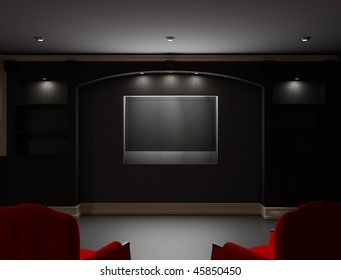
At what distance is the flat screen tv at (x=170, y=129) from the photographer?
235 inches

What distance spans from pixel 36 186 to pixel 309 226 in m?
4.72

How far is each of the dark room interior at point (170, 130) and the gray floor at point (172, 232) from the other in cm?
6

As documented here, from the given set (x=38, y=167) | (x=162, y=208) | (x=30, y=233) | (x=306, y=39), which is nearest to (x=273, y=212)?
(x=162, y=208)

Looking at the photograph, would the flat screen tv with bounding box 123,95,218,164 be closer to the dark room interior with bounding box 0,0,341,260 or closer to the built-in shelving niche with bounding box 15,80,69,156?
the dark room interior with bounding box 0,0,341,260

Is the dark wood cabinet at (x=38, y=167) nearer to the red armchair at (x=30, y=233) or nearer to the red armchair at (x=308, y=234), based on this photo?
the red armchair at (x=30, y=233)

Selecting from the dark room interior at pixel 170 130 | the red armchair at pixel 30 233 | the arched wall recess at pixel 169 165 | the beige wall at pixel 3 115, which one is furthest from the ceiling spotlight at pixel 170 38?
the red armchair at pixel 30 233

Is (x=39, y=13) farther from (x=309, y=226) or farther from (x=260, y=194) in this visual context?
(x=260, y=194)

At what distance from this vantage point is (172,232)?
15.4 feet

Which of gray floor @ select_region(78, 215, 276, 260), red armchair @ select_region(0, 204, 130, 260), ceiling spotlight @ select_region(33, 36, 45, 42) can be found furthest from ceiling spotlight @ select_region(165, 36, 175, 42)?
red armchair @ select_region(0, 204, 130, 260)

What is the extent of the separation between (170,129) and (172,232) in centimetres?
189

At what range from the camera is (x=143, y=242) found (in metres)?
4.23

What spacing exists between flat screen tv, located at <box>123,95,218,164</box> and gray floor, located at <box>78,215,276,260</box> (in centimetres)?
98

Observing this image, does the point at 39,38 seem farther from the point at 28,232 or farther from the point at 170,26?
the point at 28,232

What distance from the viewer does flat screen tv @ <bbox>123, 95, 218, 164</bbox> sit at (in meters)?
5.98
